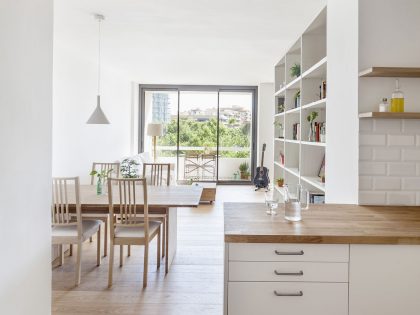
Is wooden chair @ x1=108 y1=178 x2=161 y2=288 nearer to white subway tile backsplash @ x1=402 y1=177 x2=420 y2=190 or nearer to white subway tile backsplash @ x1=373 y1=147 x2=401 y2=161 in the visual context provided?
white subway tile backsplash @ x1=373 y1=147 x2=401 y2=161

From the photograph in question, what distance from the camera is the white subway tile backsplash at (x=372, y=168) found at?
2.30m

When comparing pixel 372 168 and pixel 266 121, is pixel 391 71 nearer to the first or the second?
pixel 372 168

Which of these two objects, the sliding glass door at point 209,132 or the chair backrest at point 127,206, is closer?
the chair backrest at point 127,206

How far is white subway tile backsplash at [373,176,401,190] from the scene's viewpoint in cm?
230

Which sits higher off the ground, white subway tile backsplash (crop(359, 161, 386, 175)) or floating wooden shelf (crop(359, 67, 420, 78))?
floating wooden shelf (crop(359, 67, 420, 78))

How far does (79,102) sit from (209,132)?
4325 millimetres

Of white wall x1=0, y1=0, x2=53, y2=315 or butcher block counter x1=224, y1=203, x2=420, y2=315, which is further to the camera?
butcher block counter x1=224, y1=203, x2=420, y2=315

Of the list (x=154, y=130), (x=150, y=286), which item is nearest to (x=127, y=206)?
(x=150, y=286)

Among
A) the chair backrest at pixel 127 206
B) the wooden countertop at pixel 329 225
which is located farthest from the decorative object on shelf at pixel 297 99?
the wooden countertop at pixel 329 225

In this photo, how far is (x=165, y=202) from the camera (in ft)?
11.3

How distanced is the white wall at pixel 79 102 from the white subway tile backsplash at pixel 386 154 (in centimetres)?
328

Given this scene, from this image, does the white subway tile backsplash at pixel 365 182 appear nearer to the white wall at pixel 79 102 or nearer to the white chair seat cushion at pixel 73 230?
the white chair seat cushion at pixel 73 230

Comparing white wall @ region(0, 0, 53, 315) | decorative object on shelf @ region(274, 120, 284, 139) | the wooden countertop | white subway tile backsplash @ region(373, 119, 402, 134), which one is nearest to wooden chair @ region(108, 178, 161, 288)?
the wooden countertop

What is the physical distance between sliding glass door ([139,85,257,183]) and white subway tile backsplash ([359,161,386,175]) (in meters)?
7.68
